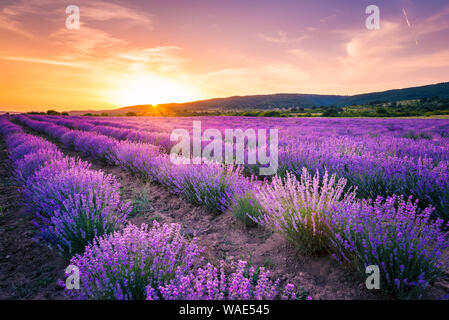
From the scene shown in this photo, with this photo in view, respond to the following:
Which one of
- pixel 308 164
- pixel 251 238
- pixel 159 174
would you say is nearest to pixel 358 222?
pixel 251 238

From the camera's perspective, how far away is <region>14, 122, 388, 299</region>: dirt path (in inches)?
73.5

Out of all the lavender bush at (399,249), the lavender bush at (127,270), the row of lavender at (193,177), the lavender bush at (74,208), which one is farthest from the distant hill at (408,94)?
the lavender bush at (127,270)

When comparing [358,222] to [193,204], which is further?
[193,204]

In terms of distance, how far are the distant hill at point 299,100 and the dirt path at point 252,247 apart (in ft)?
199

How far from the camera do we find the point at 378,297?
5.56ft

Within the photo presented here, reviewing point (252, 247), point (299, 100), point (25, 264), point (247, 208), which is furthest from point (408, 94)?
point (25, 264)

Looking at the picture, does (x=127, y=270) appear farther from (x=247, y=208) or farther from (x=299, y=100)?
(x=299, y=100)

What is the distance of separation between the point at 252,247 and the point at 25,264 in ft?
7.10

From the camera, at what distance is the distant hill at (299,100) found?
57.9 metres

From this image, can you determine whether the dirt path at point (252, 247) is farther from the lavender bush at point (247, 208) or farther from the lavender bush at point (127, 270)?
the lavender bush at point (127, 270)
